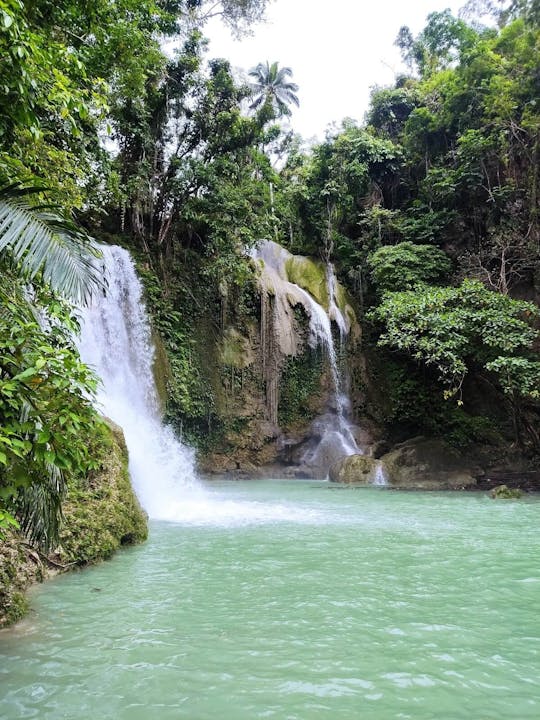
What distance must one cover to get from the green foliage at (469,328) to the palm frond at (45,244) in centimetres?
1160

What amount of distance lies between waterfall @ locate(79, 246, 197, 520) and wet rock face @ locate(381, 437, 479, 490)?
19.2 ft

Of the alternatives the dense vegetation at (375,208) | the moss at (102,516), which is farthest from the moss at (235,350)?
the moss at (102,516)

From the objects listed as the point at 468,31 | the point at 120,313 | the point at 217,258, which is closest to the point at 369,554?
the point at 120,313

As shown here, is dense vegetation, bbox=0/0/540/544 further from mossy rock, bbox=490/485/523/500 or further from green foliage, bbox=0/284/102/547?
green foliage, bbox=0/284/102/547

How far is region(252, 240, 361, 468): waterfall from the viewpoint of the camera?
18188 mm

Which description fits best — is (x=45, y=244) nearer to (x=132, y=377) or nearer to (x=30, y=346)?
(x=30, y=346)

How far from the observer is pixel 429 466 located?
1577 cm

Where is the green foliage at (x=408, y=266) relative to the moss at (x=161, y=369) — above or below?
above

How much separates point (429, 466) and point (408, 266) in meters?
6.46

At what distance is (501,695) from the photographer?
9.52 ft

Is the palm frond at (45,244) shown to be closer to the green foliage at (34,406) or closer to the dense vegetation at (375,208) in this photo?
the green foliage at (34,406)

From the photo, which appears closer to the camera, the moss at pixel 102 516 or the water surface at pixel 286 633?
the water surface at pixel 286 633

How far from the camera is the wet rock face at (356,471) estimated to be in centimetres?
1544

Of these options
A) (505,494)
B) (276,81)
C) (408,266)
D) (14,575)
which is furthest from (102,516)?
(276,81)
